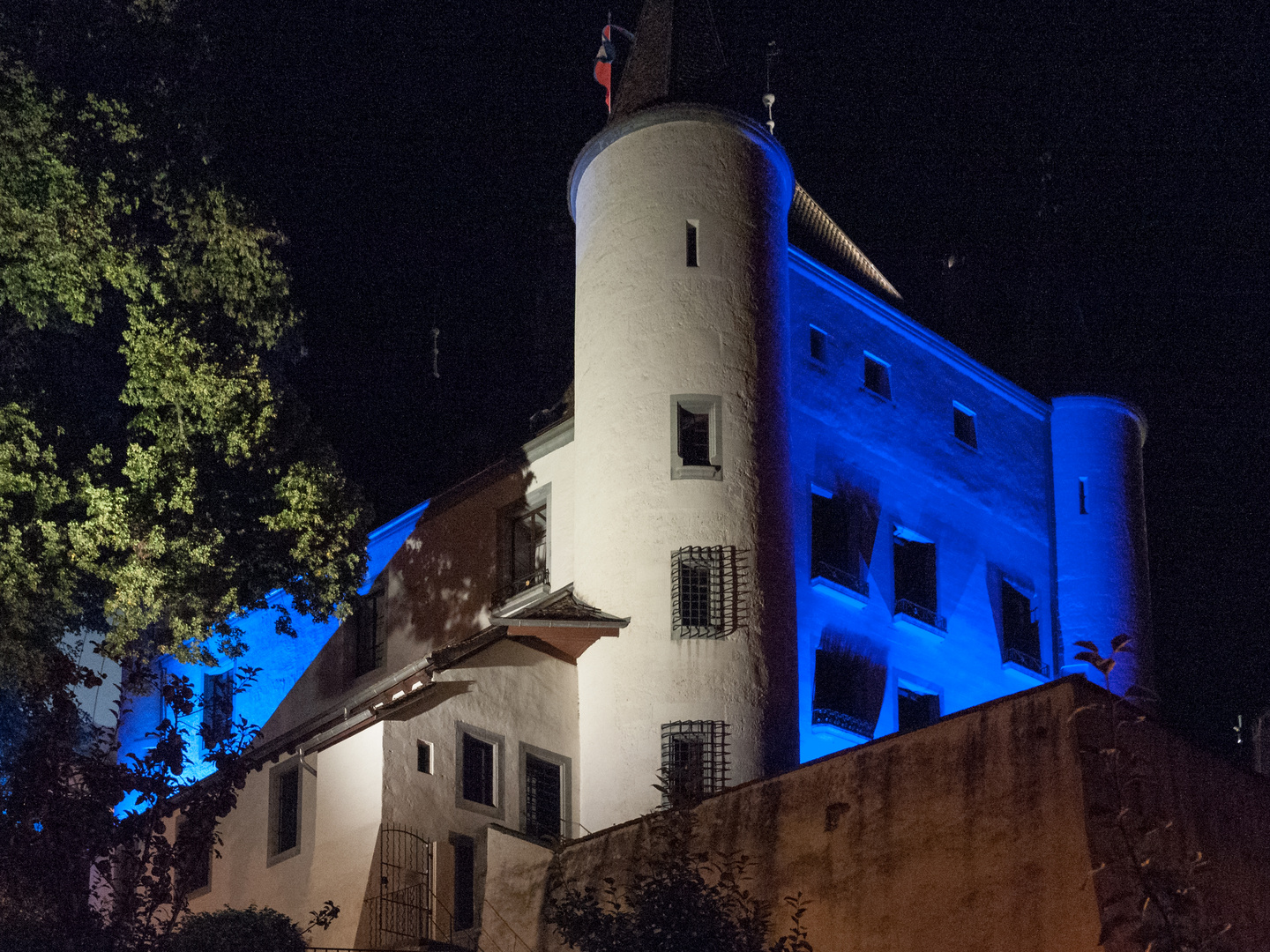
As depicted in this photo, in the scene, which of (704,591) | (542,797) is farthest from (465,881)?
(704,591)

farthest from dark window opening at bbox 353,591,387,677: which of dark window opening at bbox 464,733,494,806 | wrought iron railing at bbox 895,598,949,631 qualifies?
wrought iron railing at bbox 895,598,949,631

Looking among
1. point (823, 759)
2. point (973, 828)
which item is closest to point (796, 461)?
point (823, 759)

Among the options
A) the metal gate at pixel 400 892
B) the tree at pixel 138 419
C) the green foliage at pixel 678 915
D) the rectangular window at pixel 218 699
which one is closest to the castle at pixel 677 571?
the metal gate at pixel 400 892

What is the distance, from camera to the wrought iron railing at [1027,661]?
109ft

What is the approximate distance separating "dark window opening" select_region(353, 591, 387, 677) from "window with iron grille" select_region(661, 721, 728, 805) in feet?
29.1

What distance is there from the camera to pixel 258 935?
20281 mm

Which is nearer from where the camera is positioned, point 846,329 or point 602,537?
point 602,537

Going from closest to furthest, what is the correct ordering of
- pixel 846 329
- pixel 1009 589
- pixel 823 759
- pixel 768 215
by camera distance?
pixel 823 759 → pixel 768 215 → pixel 846 329 → pixel 1009 589

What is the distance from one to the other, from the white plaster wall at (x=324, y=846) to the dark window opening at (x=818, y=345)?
33.9 ft

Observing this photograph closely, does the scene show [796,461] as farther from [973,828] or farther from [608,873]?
[973,828]

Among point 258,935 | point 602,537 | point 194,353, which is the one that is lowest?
point 258,935

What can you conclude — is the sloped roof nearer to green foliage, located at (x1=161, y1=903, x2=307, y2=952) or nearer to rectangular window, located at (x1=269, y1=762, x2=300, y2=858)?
rectangular window, located at (x1=269, y1=762, x2=300, y2=858)

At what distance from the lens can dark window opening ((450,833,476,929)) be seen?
24.8 meters

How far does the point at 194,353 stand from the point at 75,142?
3.45 m
